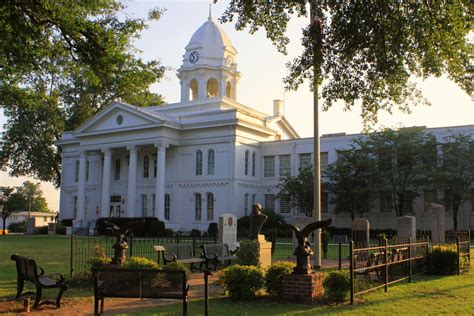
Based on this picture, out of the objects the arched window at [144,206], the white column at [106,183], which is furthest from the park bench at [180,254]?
the white column at [106,183]

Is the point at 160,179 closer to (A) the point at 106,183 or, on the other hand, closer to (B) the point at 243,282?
(A) the point at 106,183

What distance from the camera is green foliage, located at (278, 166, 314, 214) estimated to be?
135 feet

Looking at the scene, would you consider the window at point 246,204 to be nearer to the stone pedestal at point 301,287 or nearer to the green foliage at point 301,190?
the green foliage at point 301,190

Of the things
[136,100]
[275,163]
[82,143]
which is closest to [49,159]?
[82,143]

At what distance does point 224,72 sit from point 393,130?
59.8 feet

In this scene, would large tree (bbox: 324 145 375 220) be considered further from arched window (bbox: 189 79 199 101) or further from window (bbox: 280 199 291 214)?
arched window (bbox: 189 79 199 101)

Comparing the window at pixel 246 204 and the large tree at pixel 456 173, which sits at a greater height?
the large tree at pixel 456 173

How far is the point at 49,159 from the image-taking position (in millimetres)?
61500

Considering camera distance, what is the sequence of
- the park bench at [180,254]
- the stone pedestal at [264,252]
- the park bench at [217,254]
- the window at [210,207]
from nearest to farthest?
1. the stone pedestal at [264,252]
2. the park bench at [180,254]
3. the park bench at [217,254]
4. the window at [210,207]

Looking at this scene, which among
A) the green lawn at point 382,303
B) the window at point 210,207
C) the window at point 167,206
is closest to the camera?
the green lawn at point 382,303

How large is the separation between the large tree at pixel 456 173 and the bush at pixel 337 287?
2762 centimetres

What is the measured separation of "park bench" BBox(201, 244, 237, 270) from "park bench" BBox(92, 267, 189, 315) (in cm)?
785

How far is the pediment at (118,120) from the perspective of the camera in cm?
4772

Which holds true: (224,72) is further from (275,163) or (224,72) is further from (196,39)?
(275,163)
